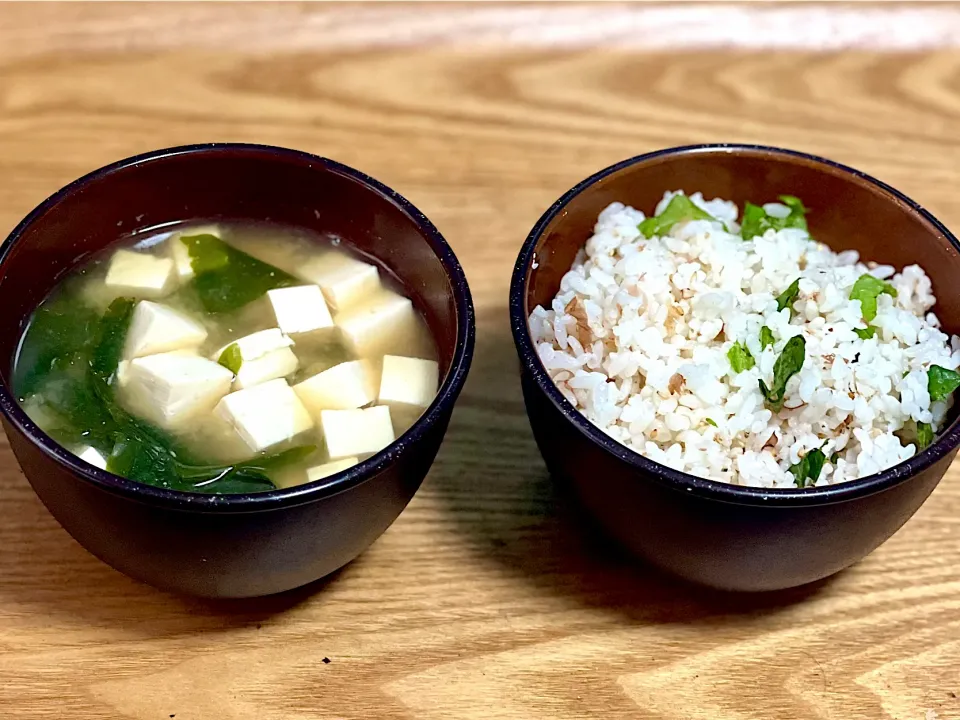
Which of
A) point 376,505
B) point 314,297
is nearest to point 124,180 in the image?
point 314,297

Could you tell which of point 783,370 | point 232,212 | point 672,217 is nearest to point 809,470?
point 783,370

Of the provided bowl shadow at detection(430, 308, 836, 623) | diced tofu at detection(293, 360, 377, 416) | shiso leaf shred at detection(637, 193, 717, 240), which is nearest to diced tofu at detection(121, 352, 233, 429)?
diced tofu at detection(293, 360, 377, 416)

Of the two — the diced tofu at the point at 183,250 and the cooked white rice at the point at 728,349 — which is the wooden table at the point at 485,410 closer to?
the cooked white rice at the point at 728,349

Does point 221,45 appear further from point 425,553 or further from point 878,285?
point 878,285

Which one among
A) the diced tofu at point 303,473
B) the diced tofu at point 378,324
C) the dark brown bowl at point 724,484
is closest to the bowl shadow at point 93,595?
the diced tofu at point 303,473

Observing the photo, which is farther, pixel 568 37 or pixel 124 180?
pixel 568 37

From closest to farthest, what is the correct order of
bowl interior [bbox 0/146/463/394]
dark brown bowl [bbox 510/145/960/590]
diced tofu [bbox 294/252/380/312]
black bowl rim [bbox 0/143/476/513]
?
black bowl rim [bbox 0/143/476/513] < dark brown bowl [bbox 510/145/960/590] < bowl interior [bbox 0/146/463/394] < diced tofu [bbox 294/252/380/312]

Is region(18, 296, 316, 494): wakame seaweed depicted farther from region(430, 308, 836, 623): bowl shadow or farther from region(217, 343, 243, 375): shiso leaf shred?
region(430, 308, 836, 623): bowl shadow

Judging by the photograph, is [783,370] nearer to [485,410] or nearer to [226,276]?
[485,410]

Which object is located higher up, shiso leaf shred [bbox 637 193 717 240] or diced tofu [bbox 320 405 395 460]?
shiso leaf shred [bbox 637 193 717 240]
